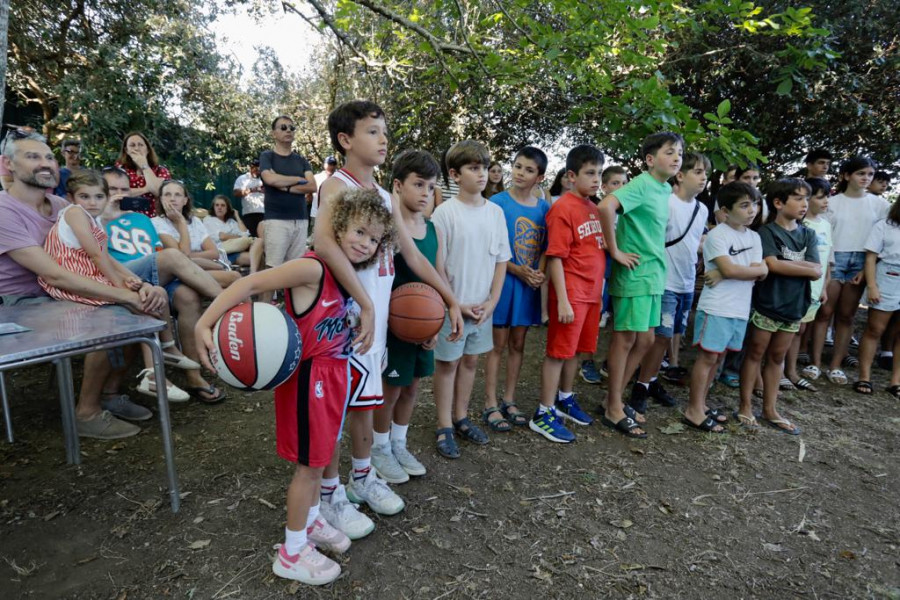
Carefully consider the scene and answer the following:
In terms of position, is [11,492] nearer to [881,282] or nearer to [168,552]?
[168,552]

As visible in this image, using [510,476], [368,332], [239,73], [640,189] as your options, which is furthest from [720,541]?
[239,73]

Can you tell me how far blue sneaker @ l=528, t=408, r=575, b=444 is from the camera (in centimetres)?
360

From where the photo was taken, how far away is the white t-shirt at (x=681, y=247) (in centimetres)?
421

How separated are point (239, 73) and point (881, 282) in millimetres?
13226

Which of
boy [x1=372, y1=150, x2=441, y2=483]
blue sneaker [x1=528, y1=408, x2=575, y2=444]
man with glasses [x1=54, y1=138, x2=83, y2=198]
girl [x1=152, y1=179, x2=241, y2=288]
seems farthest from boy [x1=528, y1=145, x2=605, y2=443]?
man with glasses [x1=54, y1=138, x2=83, y2=198]

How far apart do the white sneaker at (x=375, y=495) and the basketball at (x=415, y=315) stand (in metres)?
0.78

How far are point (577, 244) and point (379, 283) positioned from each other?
5.57ft

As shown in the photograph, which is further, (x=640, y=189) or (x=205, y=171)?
(x=205, y=171)

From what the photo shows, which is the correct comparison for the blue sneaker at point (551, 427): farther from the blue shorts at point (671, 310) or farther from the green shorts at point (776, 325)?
the green shorts at point (776, 325)

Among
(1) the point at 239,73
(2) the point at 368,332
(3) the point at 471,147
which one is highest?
(1) the point at 239,73

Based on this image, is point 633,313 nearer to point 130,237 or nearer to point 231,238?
point 130,237

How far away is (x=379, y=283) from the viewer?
2.49 m

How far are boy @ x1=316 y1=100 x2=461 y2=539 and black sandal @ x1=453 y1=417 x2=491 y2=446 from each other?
90cm

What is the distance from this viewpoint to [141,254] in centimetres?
422
